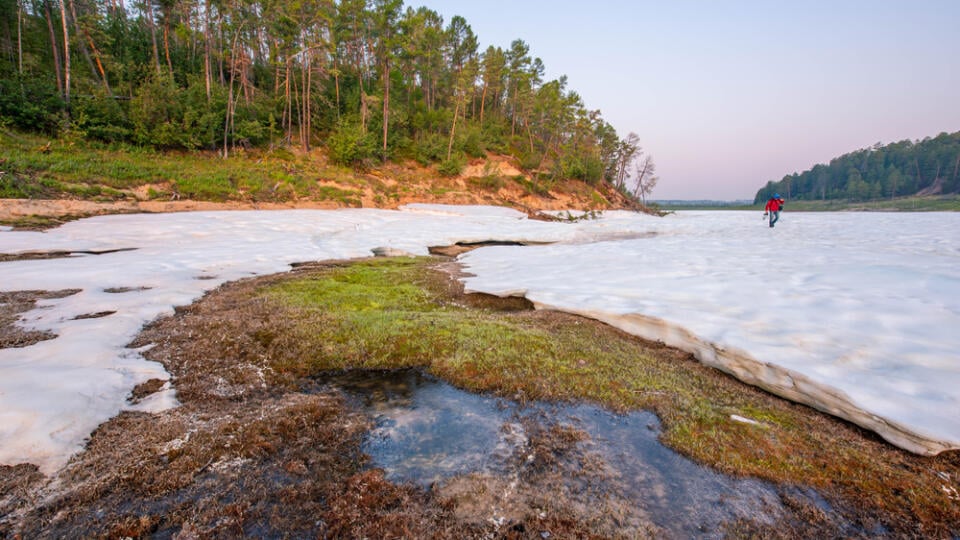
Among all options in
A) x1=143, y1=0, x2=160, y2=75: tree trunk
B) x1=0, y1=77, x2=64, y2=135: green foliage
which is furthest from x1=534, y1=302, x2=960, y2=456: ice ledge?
x1=143, y1=0, x2=160, y2=75: tree trunk

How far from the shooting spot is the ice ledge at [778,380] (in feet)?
10.9

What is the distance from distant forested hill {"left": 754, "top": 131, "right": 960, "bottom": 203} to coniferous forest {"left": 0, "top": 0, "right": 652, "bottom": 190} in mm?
88297

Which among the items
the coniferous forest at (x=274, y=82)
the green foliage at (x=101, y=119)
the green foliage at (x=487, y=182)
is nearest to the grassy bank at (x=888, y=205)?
the coniferous forest at (x=274, y=82)

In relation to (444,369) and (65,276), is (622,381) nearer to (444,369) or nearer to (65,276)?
(444,369)

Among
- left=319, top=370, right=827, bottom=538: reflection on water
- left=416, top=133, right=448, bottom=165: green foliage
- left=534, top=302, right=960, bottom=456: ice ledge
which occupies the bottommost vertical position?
left=319, top=370, right=827, bottom=538: reflection on water

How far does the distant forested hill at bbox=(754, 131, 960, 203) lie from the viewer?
8350 cm

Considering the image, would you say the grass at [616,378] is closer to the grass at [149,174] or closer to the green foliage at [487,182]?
the grass at [149,174]

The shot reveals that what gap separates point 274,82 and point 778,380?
48.0 m

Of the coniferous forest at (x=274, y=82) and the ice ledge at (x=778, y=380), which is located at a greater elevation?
the coniferous forest at (x=274, y=82)

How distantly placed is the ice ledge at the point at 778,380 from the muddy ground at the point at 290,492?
4.21 ft

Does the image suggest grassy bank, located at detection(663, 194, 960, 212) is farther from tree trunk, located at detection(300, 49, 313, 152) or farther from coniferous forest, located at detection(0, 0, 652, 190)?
tree trunk, located at detection(300, 49, 313, 152)

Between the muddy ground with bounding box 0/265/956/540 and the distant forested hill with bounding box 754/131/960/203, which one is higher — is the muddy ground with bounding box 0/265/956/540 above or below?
below

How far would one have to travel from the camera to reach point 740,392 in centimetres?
443

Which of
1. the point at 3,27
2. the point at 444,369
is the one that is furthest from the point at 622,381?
the point at 3,27
